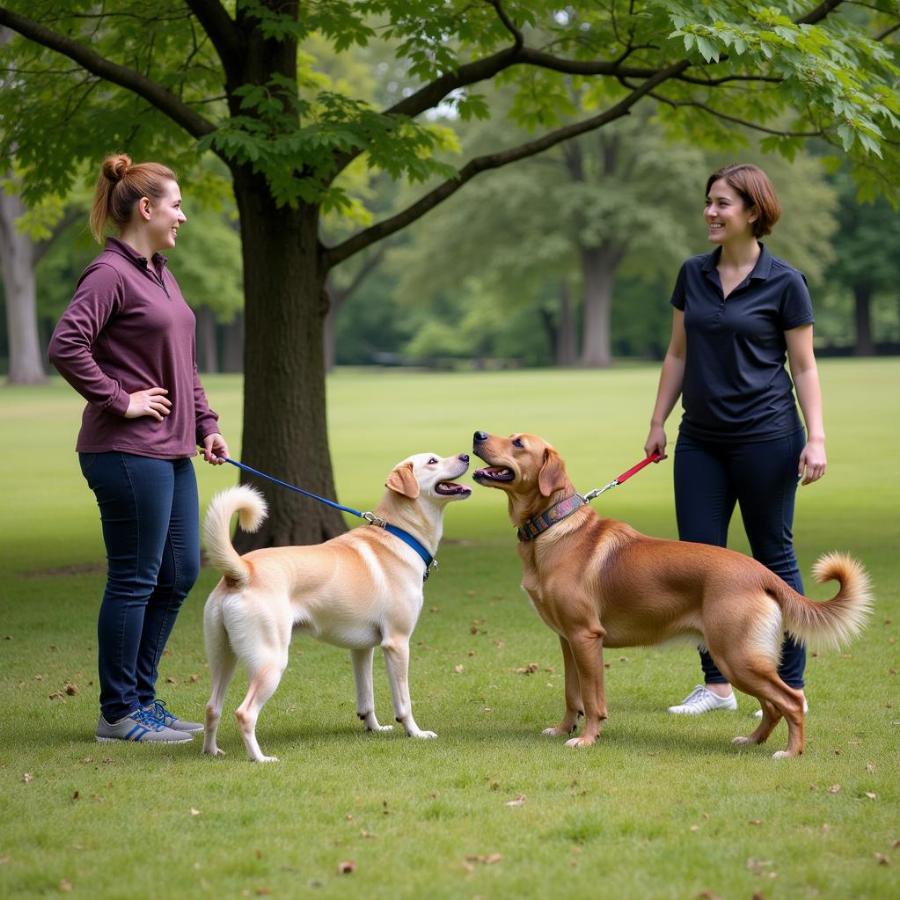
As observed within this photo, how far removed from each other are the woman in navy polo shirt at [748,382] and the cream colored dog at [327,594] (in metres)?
1.23

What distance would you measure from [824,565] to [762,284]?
1408mm

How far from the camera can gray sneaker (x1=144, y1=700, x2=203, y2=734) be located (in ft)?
19.7

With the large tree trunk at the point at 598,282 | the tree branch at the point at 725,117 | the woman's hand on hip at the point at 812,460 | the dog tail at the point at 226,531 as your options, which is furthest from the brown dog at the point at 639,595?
the large tree trunk at the point at 598,282

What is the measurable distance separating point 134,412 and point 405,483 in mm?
1352

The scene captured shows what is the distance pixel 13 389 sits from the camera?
47.4m

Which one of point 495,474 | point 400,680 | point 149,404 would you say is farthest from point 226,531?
point 495,474

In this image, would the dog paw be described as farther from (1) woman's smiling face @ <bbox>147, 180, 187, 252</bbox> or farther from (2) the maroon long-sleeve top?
(1) woman's smiling face @ <bbox>147, 180, 187, 252</bbox>

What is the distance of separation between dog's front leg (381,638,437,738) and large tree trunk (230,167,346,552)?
5.44m

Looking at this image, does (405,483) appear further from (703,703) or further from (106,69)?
(106,69)

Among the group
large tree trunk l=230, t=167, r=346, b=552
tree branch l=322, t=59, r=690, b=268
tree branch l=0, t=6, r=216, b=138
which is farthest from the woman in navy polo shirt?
tree branch l=0, t=6, r=216, b=138

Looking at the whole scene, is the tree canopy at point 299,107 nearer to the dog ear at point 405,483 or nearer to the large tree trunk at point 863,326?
the dog ear at point 405,483

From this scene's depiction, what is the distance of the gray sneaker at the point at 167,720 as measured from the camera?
6.01 metres

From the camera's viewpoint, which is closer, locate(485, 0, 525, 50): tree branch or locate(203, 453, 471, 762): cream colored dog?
locate(203, 453, 471, 762): cream colored dog

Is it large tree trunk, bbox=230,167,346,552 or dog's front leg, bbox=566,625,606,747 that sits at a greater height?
large tree trunk, bbox=230,167,346,552
